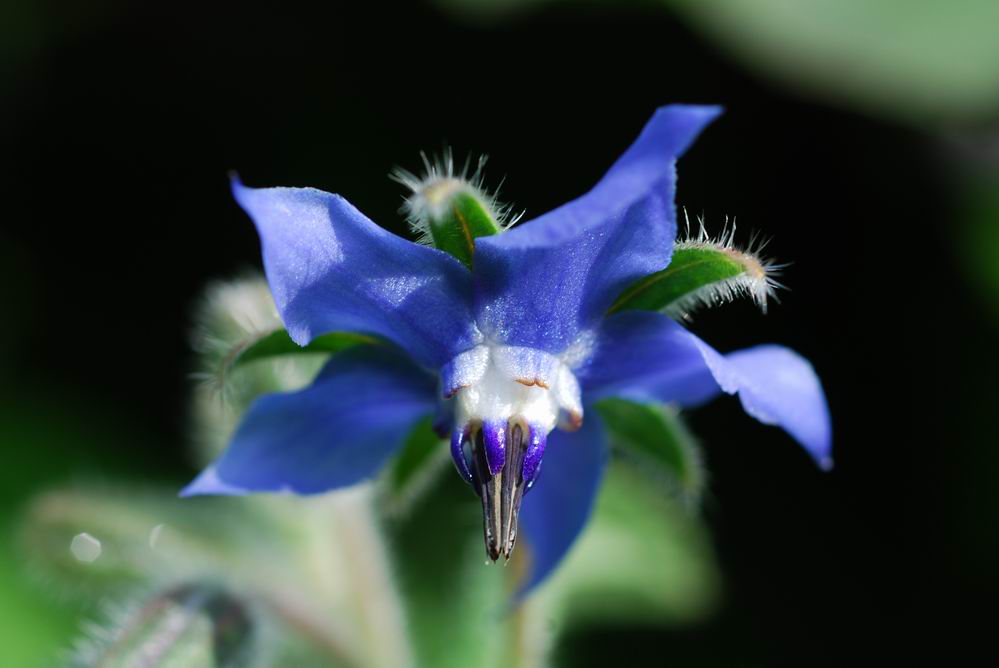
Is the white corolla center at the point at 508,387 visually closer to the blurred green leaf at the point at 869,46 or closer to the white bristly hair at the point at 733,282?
the white bristly hair at the point at 733,282

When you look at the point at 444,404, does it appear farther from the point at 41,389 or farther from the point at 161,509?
the point at 41,389

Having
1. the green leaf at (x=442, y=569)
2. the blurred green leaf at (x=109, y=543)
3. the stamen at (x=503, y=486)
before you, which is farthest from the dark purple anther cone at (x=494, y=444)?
the green leaf at (x=442, y=569)

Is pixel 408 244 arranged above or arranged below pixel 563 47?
below

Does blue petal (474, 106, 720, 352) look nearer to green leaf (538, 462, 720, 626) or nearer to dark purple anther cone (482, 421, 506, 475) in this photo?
dark purple anther cone (482, 421, 506, 475)

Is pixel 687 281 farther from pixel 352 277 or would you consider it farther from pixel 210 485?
pixel 210 485

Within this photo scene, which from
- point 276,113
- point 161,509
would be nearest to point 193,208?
point 276,113

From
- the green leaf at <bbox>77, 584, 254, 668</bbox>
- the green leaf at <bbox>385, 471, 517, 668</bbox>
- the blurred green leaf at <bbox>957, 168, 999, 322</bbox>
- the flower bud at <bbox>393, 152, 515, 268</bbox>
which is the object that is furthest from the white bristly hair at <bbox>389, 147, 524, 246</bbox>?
the blurred green leaf at <bbox>957, 168, 999, 322</bbox>
